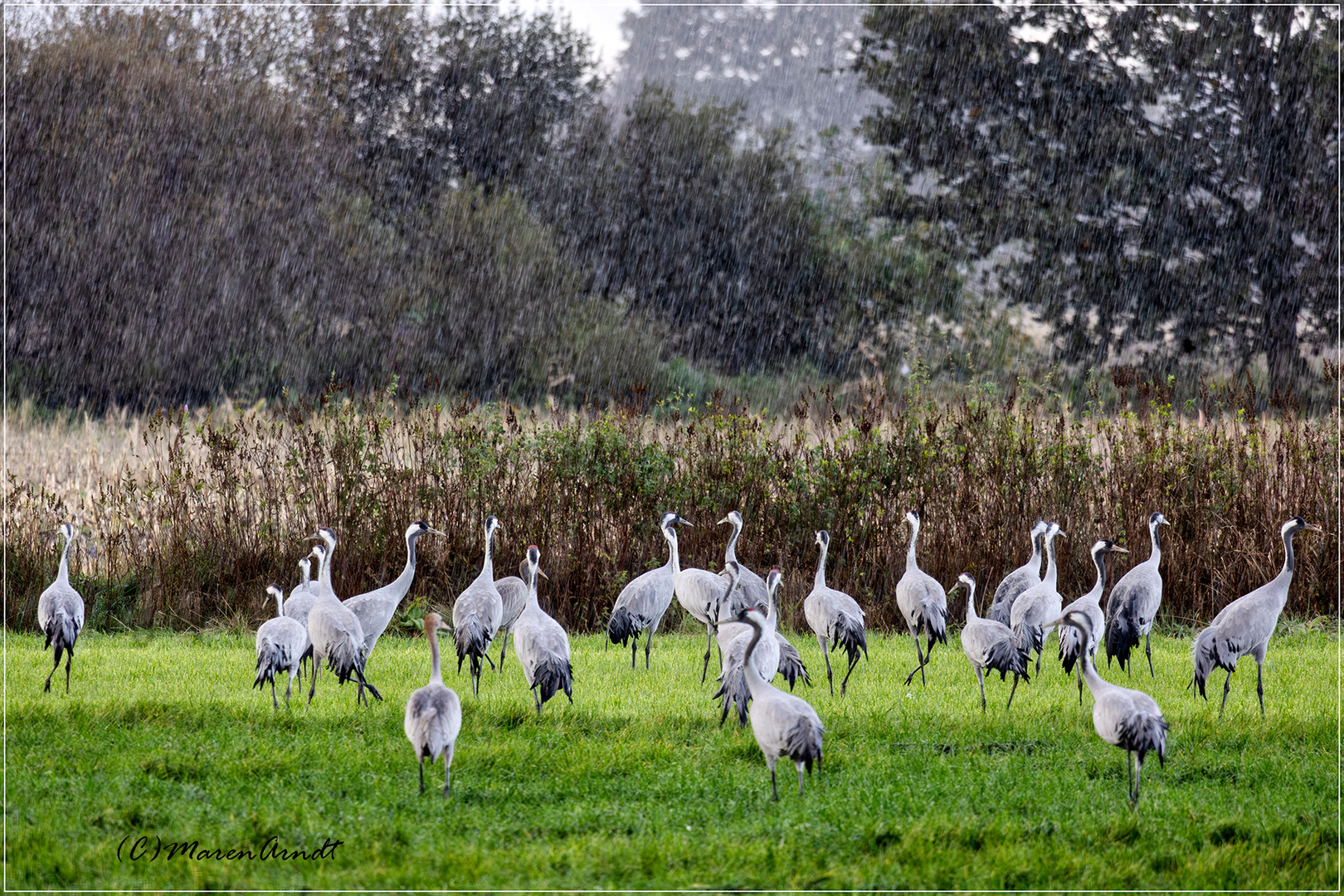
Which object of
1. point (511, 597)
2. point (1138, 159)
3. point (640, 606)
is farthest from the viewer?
point (1138, 159)

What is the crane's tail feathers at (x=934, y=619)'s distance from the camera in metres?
7.97

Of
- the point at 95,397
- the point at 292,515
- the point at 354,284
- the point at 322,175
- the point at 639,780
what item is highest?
the point at 322,175

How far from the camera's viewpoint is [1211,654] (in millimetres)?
7102

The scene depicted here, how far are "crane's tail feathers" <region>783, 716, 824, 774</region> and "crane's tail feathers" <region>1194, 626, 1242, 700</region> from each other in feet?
10.7

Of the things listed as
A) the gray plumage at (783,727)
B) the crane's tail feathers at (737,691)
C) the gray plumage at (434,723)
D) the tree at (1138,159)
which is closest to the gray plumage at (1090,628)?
the crane's tail feathers at (737,691)

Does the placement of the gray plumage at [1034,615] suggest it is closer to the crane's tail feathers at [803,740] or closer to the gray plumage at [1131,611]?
the gray plumage at [1131,611]

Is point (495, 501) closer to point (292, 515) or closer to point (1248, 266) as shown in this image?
point (292, 515)

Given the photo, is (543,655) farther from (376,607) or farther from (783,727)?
(783,727)

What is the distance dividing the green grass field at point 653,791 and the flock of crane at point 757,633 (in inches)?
9.1

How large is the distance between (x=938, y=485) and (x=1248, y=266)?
19.1m

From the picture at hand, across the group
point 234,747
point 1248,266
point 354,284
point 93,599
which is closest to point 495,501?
point 93,599

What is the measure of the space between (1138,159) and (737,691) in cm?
2355

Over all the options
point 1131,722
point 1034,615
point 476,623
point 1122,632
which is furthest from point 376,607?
point 1122,632

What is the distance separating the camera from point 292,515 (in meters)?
10.7
